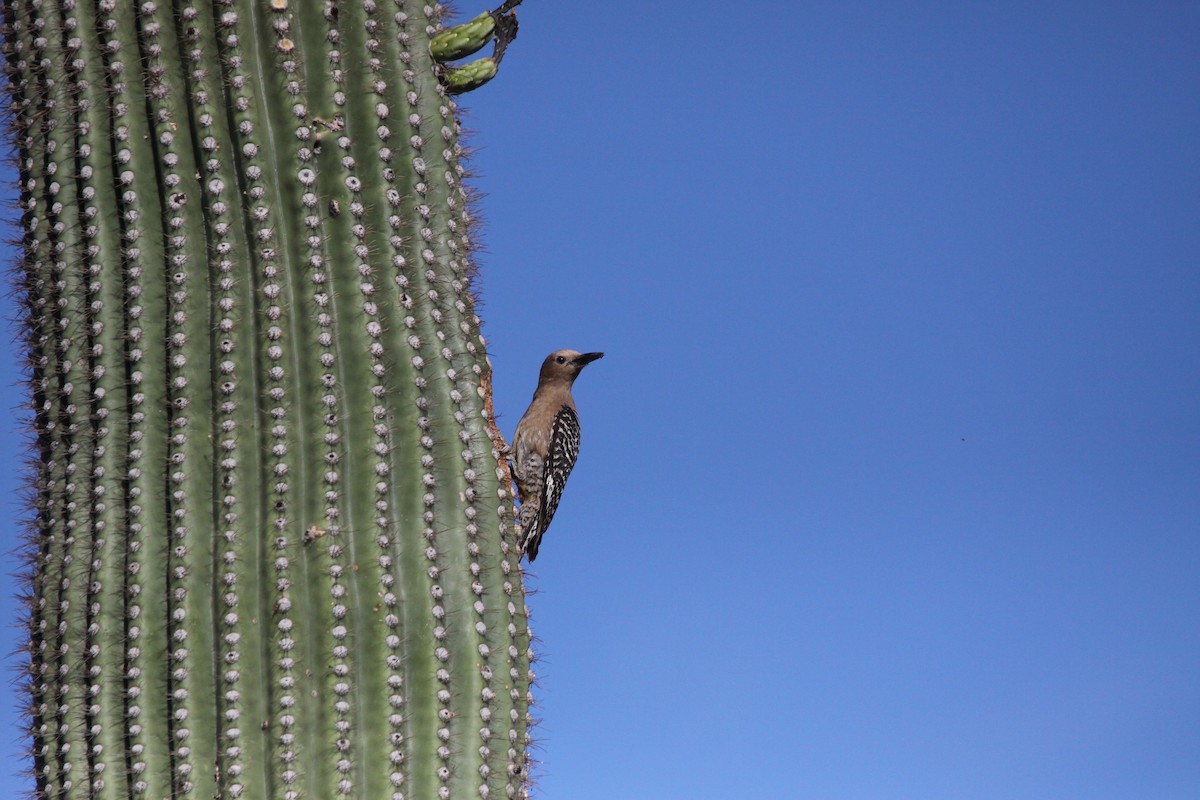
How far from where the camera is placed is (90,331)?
3670 millimetres

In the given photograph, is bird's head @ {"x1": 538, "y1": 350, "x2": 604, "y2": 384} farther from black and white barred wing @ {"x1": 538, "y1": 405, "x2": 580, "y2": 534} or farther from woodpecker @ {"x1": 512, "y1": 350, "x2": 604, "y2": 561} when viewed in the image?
black and white barred wing @ {"x1": 538, "y1": 405, "x2": 580, "y2": 534}

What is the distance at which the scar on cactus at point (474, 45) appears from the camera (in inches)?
168

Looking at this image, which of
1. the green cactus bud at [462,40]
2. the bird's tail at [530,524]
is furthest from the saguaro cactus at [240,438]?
the bird's tail at [530,524]

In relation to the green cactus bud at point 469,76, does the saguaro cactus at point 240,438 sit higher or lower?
lower

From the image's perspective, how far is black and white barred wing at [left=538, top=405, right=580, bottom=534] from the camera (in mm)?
7117

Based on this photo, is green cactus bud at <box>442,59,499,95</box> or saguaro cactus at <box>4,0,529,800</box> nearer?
saguaro cactus at <box>4,0,529,800</box>

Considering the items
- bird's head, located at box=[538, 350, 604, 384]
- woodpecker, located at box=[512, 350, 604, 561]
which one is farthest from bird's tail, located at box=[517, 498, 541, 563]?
bird's head, located at box=[538, 350, 604, 384]

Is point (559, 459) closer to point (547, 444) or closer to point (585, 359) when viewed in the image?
point (547, 444)

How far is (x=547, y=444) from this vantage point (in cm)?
713

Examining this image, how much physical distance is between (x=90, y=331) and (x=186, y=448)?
421 mm

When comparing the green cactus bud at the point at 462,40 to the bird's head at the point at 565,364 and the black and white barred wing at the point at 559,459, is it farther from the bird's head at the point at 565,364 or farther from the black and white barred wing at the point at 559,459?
the black and white barred wing at the point at 559,459

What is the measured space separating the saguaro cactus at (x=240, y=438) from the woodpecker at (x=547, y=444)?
309 cm

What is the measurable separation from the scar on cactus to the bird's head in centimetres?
275

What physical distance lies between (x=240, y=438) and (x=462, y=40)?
149 centimetres
